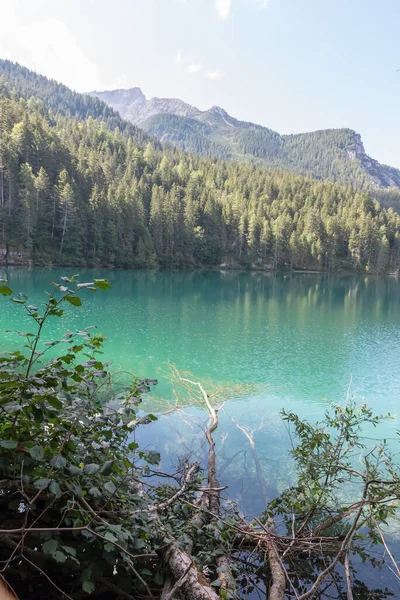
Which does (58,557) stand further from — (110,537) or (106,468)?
(106,468)

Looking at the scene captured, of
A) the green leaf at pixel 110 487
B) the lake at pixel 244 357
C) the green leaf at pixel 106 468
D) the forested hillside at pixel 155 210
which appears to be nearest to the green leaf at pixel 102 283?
the green leaf at pixel 106 468

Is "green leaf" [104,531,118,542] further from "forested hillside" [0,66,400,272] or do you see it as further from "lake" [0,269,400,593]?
"forested hillside" [0,66,400,272]

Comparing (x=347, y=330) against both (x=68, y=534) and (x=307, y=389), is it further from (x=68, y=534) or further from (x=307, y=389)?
(x=68, y=534)

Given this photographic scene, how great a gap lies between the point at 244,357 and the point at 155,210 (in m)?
77.6

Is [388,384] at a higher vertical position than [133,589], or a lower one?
lower

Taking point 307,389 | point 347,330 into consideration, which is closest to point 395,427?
point 307,389

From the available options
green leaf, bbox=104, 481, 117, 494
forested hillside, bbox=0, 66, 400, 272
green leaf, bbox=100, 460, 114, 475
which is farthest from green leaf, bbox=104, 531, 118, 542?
forested hillside, bbox=0, 66, 400, 272

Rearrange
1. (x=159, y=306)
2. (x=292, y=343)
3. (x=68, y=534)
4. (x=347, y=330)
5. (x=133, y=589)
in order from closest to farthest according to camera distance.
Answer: (x=68, y=534), (x=133, y=589), (x=292, y=343), (x=347, y=330), (x=159, y=306)

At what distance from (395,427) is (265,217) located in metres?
114

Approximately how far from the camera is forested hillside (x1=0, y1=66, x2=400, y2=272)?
235 ft

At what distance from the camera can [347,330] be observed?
3366 centimetres

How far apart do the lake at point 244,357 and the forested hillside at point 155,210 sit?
93.4ft

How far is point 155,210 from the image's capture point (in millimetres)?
94812

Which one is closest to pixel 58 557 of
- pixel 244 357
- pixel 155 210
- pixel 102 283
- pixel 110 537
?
pixel 110 537
